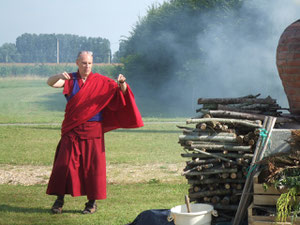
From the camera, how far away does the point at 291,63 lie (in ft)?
20.7

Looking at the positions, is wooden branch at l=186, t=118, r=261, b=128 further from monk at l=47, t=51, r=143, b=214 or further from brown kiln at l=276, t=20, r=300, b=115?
monk at l=47, t=51, r=143, b=214

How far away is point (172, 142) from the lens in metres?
17.0

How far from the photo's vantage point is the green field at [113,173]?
7.34 metres

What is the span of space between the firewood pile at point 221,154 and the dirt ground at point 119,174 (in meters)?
3.98

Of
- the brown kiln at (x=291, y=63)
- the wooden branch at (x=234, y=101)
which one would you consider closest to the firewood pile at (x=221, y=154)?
the brown kiln at (x=291, y=63)

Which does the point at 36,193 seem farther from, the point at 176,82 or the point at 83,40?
the point at 83,40

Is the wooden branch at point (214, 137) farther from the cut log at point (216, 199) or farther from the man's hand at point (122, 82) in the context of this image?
the man's hand at point (122, 82)

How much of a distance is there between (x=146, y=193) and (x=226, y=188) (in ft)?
9.71

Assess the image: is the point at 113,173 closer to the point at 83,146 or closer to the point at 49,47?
the point at 83,146

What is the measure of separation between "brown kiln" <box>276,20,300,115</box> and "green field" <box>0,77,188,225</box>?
7.92 ft

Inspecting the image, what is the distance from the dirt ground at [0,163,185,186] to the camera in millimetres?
10328

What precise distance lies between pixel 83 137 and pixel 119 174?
12.5 ft

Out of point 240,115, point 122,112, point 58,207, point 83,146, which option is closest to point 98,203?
point 58,207

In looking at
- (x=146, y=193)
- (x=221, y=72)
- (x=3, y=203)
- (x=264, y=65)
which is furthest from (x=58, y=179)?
(x=221, y=72)
